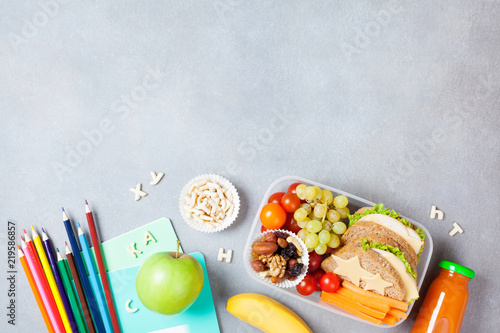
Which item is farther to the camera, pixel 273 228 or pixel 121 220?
pixel 121 220

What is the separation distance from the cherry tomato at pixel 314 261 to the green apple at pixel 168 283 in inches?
14.8

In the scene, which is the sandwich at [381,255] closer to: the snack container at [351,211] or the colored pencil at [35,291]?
the snack container at [351,211]

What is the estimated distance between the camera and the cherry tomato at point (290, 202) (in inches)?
50.3

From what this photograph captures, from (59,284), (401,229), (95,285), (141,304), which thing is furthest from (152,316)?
(401,229)

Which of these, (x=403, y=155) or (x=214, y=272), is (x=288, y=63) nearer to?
(x=403, y=155)

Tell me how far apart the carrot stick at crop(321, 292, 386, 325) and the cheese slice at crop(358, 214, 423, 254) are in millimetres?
244

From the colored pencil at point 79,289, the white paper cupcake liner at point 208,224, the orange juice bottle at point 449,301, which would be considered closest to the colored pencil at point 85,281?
the colored pencil at point 79,289

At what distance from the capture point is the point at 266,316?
1327 millimetres

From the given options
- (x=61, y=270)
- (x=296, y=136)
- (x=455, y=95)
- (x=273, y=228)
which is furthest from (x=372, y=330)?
(x=61, y=270)

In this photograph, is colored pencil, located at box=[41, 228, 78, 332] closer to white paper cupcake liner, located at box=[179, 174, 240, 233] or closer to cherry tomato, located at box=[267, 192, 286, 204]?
white paper cupcake liner, located at box=[179, 174, 240, 233]

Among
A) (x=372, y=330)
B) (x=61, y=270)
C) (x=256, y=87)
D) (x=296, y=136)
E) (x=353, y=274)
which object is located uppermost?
(x=256, y=87)

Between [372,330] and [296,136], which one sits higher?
[296,136]

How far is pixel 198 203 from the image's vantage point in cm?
135

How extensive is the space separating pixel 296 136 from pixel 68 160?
0.85 metres
